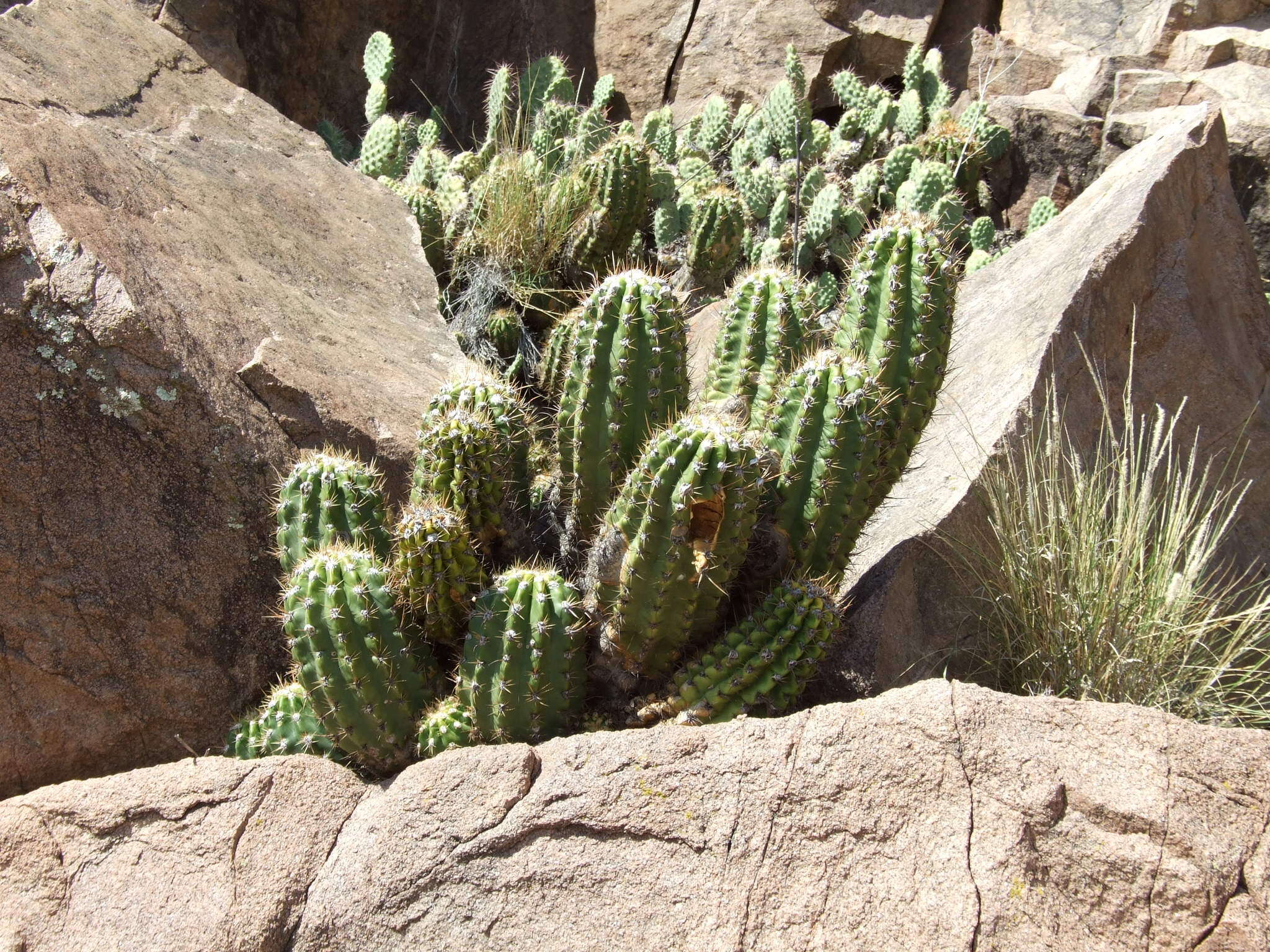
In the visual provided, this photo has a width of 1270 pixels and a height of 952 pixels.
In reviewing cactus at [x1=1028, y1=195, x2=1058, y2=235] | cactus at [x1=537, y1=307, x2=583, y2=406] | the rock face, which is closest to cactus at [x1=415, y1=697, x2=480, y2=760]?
the rock face

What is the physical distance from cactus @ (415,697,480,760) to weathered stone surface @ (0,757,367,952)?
0.22 m

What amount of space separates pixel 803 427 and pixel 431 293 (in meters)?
2.47

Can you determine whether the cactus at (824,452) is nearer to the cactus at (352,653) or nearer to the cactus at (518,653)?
the cactus at (518,653)

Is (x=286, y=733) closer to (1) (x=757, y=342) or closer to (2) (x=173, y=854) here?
(2) (x=173, y=854)

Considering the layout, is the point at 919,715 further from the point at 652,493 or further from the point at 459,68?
the point at 459,68

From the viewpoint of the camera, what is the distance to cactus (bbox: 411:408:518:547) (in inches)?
113

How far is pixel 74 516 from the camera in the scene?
3.03 metres

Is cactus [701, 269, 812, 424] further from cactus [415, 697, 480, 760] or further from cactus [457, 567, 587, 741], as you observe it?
cactus [415, 697, 480, 760]

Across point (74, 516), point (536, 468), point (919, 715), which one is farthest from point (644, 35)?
point (919, 715)

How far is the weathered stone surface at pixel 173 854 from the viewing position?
2.26m

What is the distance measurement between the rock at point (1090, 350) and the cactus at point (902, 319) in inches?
20.0

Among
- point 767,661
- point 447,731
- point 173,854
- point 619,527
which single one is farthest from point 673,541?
point 173,854

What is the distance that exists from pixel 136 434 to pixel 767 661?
194 cm

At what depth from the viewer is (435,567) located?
2742mm
